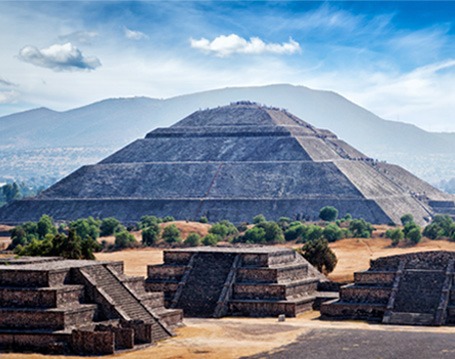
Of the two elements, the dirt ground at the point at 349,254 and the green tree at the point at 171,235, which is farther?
the green tree at the point at 171,235

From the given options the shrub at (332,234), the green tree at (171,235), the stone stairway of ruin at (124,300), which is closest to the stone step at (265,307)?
the stone stairway of ruin at (124,300)

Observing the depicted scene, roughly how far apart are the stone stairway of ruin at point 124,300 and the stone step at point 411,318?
12411 mm

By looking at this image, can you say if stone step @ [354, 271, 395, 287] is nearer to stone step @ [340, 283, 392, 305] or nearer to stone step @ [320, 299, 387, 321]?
stone step @ [340, 283, 392, 305]

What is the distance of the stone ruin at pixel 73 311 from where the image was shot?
151ft

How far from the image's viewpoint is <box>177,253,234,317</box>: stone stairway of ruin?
198 feet

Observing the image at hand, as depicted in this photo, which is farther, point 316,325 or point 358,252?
point 358,252

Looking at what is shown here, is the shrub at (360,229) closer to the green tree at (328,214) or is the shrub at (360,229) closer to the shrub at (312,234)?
the shrub at (312,234)

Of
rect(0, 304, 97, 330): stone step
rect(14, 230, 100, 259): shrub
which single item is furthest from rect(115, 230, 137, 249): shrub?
rect(0, 304, 97, 330): stone step

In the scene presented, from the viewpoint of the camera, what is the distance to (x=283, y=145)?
179125 millimetres

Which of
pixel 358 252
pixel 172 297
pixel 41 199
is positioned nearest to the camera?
pixel 172 297

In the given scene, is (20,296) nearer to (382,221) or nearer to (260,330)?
(260,330)

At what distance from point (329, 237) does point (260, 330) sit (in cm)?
5605

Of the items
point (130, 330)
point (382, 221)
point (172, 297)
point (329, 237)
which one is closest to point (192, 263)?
point (172, 297)

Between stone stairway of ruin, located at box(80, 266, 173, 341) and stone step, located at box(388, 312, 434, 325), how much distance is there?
12411 mm
